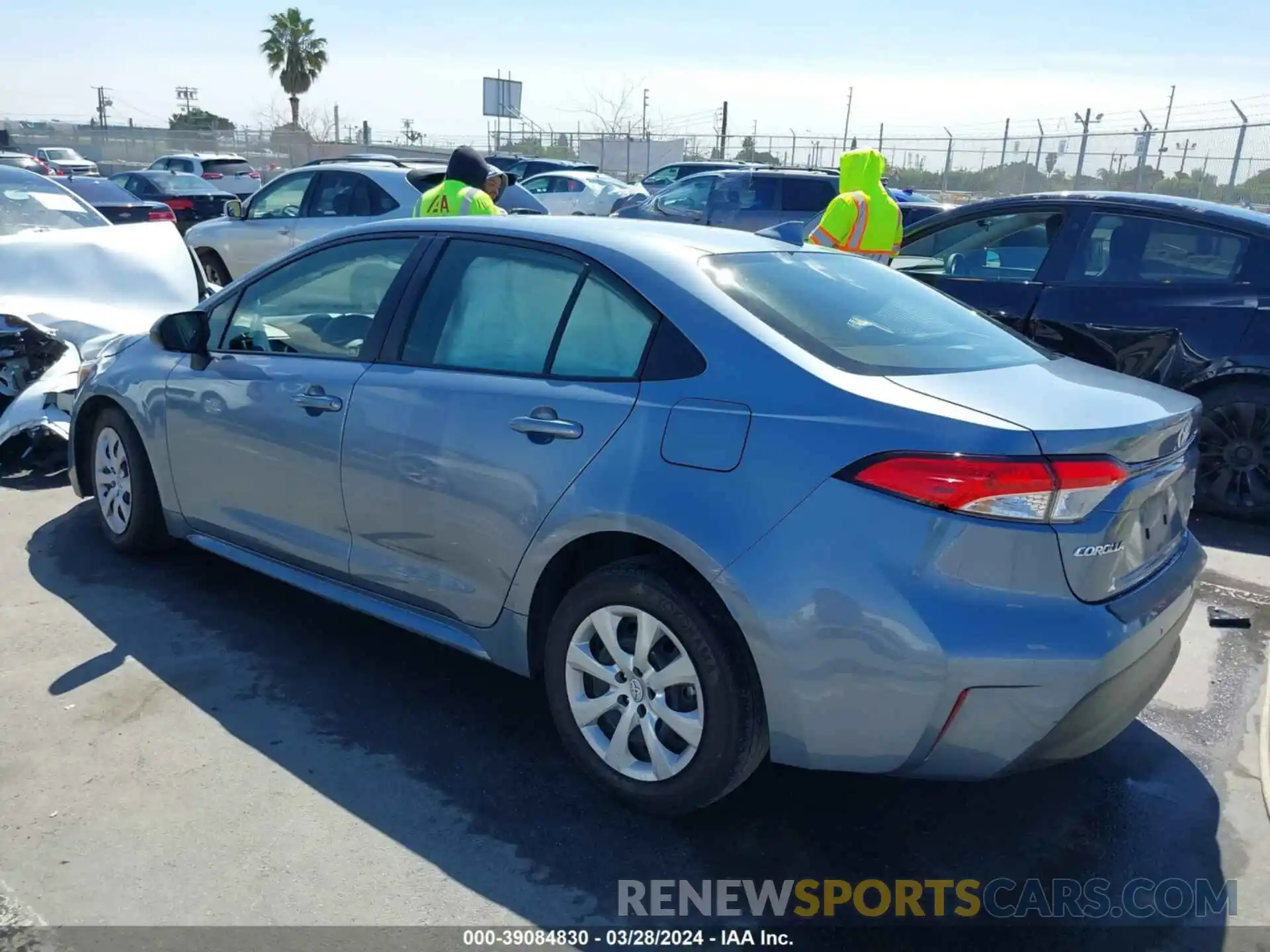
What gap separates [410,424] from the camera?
3.51 metres

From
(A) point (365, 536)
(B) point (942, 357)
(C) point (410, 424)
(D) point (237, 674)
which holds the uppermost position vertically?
(B) point (942, 357)

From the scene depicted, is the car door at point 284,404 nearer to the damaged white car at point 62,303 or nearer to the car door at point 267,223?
the damaged white car at point 62,303

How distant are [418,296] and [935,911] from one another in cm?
253

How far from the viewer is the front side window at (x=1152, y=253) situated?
18.9ft

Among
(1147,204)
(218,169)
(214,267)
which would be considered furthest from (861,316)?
(218,169)

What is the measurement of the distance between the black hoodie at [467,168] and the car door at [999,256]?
2814 mm

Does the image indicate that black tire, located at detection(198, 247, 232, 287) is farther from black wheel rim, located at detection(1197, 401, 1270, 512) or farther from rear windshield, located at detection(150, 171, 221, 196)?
black wheel rim, located at detection(1197, 401, 1270, 512)

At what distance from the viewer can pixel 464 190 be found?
6.55m

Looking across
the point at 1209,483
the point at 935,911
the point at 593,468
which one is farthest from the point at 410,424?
the point at 1209,483

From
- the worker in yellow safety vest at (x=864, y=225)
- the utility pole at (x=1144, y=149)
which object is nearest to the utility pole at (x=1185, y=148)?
the utility pole at (x=1144, y=149)

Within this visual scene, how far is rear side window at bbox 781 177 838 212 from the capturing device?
49.8ft

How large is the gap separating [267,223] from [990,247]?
27.2 ft

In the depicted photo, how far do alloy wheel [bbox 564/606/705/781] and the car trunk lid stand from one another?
0.97 metres

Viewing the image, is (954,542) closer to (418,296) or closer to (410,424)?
(410,424)
